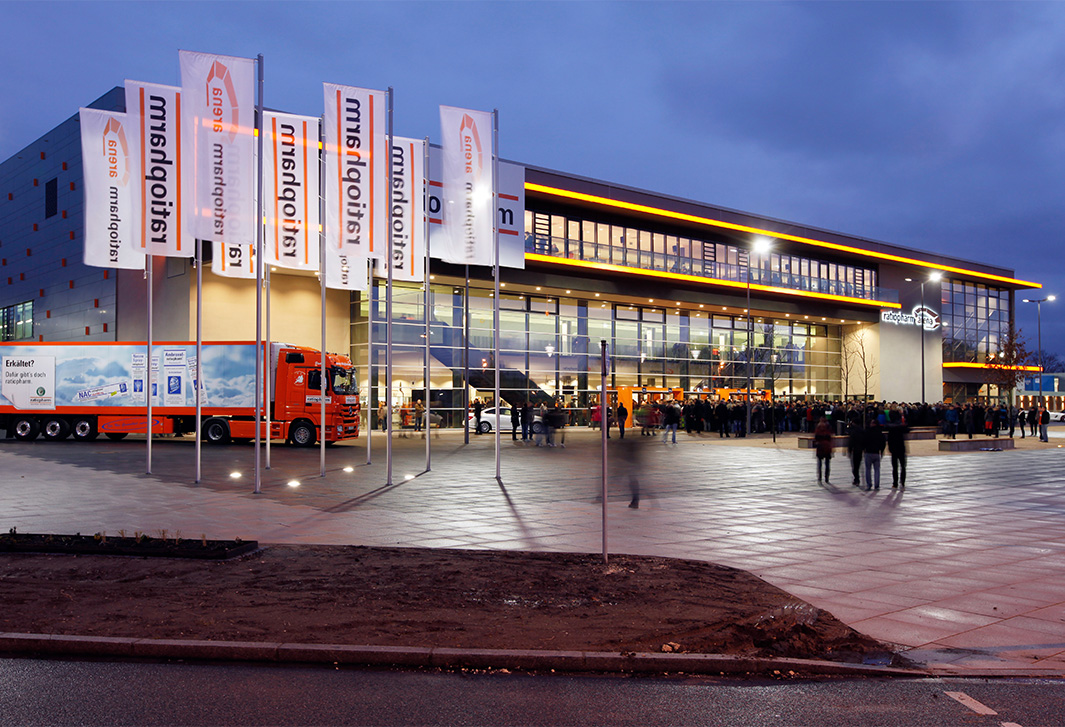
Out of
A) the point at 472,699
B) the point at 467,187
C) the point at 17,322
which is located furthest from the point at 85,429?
the point at 472,699

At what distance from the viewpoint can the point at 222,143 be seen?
1574 cm

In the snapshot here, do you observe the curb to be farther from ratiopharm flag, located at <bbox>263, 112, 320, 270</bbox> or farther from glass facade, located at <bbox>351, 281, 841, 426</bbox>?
glass facade, located at <bbox>351, 281, 841, 426</bbox>

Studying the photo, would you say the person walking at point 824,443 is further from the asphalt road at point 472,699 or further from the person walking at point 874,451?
the asphalt road at point 472,699

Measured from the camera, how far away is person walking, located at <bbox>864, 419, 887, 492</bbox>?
56.2ft

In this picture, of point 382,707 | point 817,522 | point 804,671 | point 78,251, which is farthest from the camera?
point 78,251

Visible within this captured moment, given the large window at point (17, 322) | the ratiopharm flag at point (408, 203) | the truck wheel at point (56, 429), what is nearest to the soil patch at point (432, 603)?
the ratiopharm flag at point (408, 203)

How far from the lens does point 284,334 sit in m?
37.6

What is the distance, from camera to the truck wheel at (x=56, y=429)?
104 ft

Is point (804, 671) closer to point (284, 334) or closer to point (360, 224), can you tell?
point (360, 224)

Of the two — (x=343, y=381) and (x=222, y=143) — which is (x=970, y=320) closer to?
(x=343, y=381)

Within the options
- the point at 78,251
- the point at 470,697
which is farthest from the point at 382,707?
the point at 78,251

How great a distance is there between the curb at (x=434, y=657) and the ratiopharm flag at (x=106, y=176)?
1266 cm

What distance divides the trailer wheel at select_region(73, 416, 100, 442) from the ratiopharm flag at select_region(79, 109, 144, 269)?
15511 mm

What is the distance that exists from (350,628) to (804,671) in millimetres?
3248
